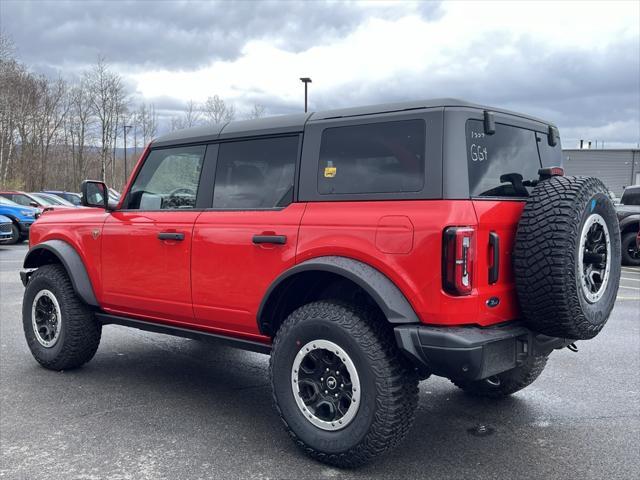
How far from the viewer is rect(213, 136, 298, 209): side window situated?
12.4ft

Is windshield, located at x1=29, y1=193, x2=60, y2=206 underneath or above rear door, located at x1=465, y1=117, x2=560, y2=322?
above

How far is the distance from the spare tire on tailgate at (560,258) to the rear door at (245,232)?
1257 millimetres

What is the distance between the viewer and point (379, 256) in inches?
124

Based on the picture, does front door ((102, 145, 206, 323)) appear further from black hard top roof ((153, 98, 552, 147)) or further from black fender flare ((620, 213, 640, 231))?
black fender flare ((620, 213, 640, 231))

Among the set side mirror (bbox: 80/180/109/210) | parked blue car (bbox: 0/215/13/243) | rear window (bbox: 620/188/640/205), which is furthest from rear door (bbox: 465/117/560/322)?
parked blue car (bbox: 0/215/13/243)


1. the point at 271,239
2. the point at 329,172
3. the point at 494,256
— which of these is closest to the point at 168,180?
the point at 271,239

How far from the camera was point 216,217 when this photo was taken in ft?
13.0

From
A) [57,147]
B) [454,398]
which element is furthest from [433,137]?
[57,147]

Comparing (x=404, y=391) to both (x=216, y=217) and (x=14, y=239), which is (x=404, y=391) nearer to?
(x=216, y=217)

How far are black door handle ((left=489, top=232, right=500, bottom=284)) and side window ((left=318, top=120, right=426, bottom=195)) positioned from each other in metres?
0.45

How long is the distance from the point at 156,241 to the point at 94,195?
836mm

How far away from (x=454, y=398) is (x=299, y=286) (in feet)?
5.51

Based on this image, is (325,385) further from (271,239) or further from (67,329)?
(67,329)

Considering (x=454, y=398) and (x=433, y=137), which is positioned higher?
(x=433, y=137)
